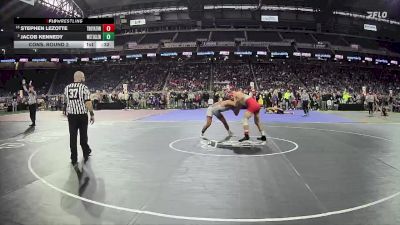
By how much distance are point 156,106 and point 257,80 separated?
18861mm

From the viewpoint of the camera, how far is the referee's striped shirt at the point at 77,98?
28.8ft

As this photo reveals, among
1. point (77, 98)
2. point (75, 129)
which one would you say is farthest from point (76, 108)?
→ point (75, 129)

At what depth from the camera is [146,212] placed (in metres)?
5.05

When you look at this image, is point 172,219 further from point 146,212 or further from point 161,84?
point 161,84
